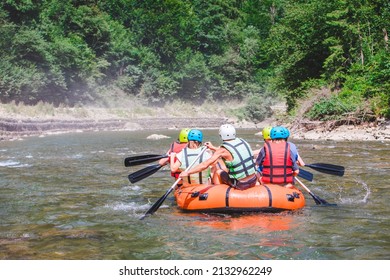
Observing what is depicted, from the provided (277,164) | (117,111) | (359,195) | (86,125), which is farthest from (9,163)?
(117,111)

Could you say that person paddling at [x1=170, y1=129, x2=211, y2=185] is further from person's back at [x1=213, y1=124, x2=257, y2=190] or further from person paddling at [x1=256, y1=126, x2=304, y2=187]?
person paddling at [x1=256, y1=126, x2=304, y2=187]

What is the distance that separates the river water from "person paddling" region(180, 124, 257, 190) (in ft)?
1.91

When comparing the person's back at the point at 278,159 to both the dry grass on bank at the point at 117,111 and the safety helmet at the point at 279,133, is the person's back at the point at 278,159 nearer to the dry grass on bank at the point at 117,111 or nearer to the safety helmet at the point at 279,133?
the safety helmet at the point at 279,133

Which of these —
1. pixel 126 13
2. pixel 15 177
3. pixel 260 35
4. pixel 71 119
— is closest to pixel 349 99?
pixel 15 177

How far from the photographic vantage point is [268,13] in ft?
247

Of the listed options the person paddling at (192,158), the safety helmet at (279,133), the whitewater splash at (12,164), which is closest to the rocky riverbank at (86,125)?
the whitewater splash at (12,164)

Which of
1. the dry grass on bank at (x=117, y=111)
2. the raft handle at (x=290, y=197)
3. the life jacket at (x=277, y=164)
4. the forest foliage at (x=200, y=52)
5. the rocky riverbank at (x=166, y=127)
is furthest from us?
the dry grass on bank at (x=117, y=111)

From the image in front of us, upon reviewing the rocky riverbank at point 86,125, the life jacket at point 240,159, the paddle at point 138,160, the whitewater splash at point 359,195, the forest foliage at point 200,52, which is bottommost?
the rocky riverbank at point 86,125

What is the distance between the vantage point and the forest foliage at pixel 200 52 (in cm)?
2647

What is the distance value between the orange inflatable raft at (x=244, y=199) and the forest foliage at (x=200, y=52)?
1455 centimetres

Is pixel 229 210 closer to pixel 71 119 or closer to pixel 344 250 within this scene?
pixel 344 250

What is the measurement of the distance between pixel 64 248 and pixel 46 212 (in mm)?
2491

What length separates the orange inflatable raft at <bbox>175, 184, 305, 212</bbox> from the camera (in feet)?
25.5

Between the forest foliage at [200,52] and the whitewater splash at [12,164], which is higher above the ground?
the forest foliage at [200,52]
